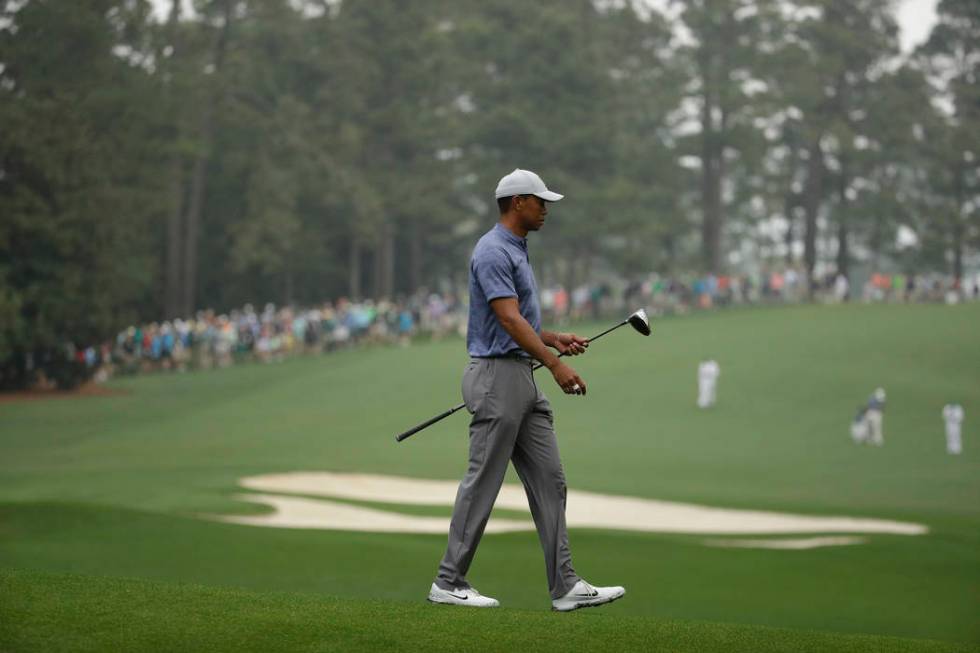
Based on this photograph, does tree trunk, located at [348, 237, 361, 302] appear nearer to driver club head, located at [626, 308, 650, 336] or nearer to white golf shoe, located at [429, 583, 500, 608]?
driver club head, located at [626, 308, 650, 336]

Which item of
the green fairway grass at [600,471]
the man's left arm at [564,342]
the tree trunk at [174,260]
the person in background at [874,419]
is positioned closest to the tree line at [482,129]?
the tree trunk at [174,260]

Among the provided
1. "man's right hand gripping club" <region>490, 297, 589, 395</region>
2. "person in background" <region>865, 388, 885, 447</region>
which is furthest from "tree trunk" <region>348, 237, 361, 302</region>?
"man's right hand gripping club" <region>490, 297, 589, 395</region>

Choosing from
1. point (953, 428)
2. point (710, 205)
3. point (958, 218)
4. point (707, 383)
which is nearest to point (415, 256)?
point (710, 205)

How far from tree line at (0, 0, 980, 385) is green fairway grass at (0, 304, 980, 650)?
1271 cm

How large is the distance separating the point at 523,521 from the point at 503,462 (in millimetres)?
10165

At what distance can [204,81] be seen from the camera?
5481 cm

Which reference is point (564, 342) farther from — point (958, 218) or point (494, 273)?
point (958, 218)

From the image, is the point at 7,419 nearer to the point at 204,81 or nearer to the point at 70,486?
the point at 70,486

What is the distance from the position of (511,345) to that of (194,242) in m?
51.1

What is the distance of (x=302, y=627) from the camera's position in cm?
564

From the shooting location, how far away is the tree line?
57.9 metres

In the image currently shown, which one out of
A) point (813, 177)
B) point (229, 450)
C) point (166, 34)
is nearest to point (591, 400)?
point (229, 450)

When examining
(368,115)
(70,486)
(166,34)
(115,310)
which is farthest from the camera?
(368,115)

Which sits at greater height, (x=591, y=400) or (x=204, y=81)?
(x=204, y=81)
